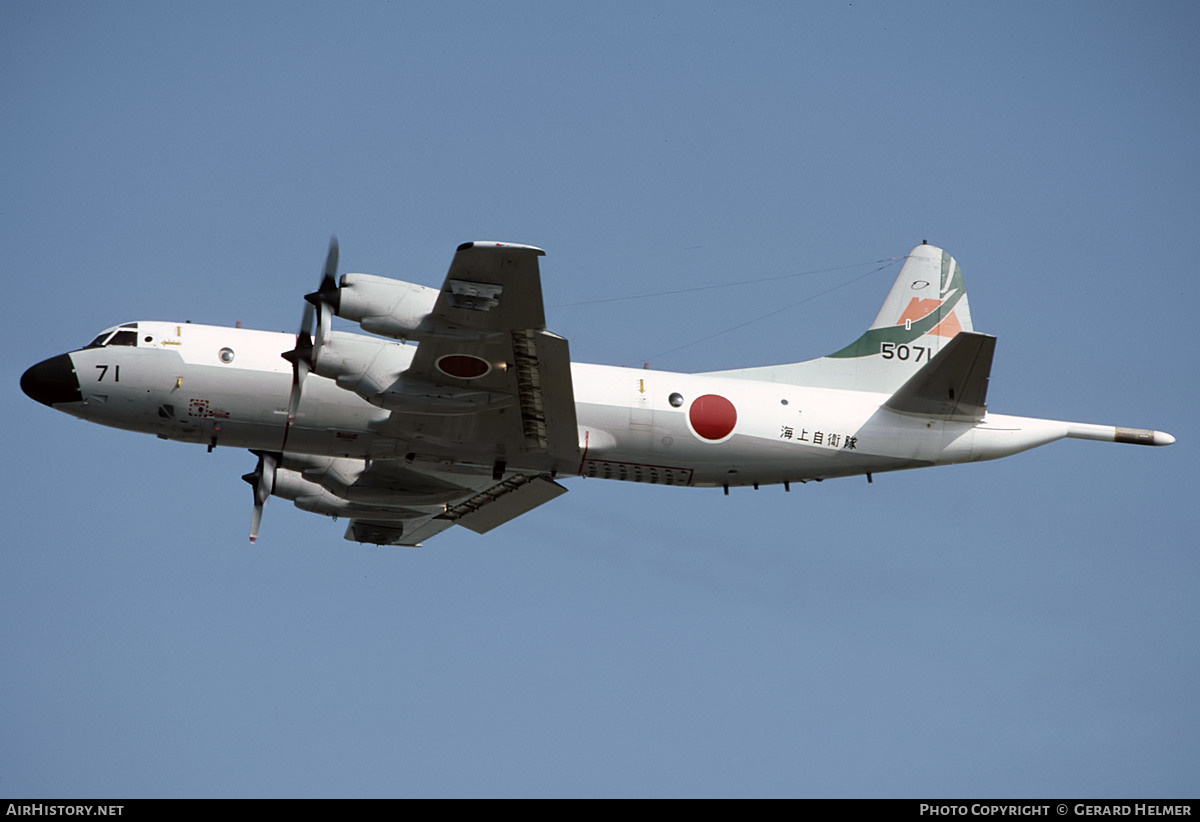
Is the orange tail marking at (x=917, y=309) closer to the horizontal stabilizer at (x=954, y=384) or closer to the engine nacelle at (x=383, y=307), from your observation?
the horizontal stabilizer at (x=954, y=384)

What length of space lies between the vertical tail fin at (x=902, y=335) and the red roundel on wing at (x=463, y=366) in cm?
501

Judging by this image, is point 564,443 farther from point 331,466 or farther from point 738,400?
point 331,466

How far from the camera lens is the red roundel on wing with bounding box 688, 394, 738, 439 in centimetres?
2280

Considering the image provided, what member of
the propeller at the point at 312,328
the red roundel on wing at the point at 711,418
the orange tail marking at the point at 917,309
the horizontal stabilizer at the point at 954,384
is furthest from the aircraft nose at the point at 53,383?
→ the orange tail marking at the point at 917,309

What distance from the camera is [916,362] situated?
25438 mm

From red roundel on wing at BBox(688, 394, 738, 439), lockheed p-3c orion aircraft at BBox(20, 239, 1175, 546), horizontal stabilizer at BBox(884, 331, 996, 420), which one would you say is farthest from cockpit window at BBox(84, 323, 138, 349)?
horizontal stabilizer at BBox(884, 331, 996, 420)

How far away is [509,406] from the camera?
71.8 ft

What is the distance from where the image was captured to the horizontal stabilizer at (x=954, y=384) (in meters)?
22.4

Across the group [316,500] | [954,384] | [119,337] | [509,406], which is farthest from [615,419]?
[119,337]

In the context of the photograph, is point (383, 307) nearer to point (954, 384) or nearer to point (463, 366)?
point (463, 366)

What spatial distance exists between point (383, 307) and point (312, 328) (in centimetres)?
219

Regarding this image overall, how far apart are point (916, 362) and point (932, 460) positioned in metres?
2.76
